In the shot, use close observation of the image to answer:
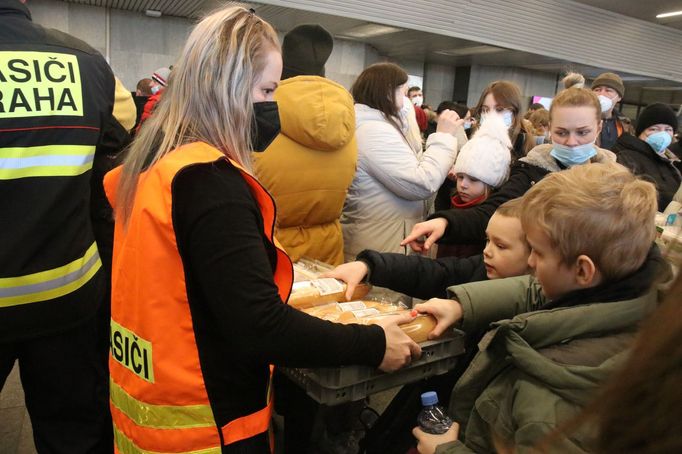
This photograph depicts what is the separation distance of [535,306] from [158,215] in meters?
1.05

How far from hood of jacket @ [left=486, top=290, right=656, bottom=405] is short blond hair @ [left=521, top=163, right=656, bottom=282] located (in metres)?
0.11

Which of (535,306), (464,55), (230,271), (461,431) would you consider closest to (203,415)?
(230,271)

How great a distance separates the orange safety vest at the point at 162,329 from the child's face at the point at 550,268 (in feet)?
1.93

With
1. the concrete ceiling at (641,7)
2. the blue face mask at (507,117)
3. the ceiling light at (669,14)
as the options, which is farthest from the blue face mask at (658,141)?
the ceiling light at (669,14)

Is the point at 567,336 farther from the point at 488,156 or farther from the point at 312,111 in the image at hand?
the point at 488,156

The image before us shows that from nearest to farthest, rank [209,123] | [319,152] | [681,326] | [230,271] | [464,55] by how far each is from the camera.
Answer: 1. [681,326]
2. [230,271]
3. [209,123]
4. [319,152]
5. [464,55]

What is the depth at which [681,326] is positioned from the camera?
45cm

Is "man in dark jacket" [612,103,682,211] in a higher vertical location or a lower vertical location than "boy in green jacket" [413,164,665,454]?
lower

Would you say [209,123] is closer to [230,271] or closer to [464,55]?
[230,271]

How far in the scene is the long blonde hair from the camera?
3.82 feet

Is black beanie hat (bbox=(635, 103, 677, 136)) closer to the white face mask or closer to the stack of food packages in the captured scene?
the white face mask

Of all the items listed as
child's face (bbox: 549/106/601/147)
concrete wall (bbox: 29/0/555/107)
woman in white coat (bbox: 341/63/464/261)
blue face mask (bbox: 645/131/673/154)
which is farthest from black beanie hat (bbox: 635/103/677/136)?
concrete wall (bbox: 29/0/555/107)

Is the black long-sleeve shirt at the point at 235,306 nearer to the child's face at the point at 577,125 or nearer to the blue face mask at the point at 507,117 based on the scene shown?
the child's face at the point at 577,125

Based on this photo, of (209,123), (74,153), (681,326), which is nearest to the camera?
(681,326)
